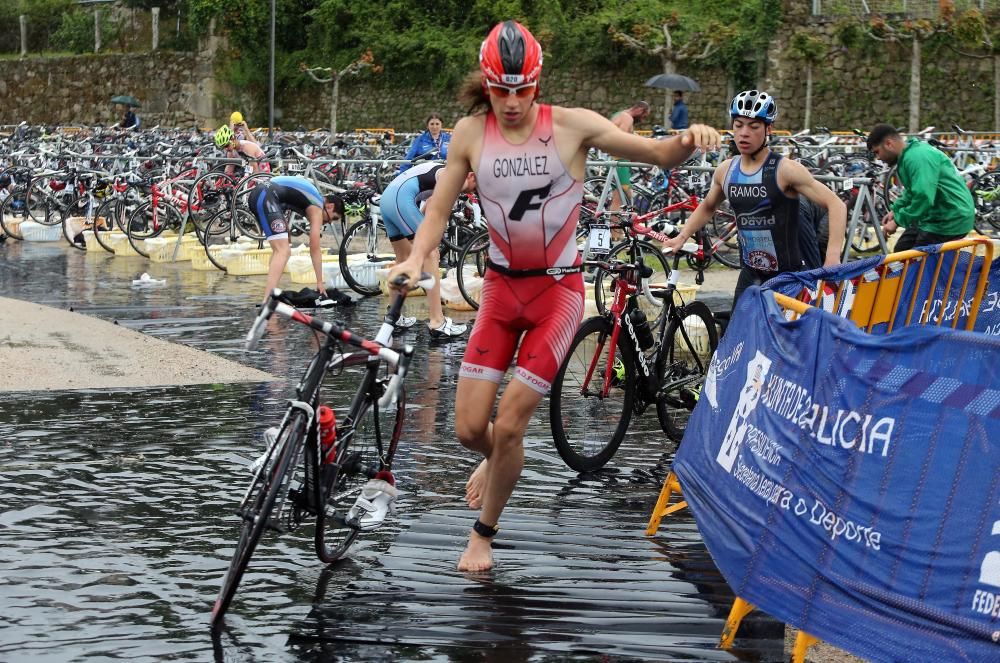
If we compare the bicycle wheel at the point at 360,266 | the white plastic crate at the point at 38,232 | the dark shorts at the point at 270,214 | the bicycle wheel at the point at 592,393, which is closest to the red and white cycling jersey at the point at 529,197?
the bicycle wheel at the point at 592,393

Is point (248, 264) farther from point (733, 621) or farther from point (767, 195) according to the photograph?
point (733, 621)

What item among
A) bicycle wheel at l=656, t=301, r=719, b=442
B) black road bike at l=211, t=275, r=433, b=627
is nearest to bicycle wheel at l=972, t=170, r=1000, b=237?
bicycle wheel at l=656, t=301, r=719, b=442

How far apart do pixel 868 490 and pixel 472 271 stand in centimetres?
1063

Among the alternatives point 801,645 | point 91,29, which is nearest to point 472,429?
point 801,645

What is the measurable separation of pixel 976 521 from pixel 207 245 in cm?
1476

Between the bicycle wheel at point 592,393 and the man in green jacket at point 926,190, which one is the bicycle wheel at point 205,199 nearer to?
the man in green jacket at point 926,190

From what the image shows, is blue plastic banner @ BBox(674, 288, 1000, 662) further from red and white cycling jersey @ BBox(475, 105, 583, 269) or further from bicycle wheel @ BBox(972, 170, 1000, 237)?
bicycle wheel @ BBox(972, 170, 1000, 237)

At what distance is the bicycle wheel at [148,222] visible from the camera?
19250 millimetres

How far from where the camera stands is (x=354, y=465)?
544cm

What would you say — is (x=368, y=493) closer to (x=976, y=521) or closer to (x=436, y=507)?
(x=436, y=507)

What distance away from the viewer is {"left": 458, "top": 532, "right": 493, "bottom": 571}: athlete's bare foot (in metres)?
5.45

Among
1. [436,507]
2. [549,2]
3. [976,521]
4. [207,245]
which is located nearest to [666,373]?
[436,507]

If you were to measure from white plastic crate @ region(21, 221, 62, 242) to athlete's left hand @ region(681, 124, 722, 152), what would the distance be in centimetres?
1896

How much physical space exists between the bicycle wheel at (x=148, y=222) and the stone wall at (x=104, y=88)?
1259 inches
